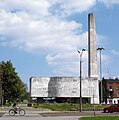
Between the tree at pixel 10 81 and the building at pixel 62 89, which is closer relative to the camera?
the tree at pixel 10 81

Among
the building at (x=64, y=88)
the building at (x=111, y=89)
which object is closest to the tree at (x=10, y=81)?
the building at (x=64, y=88)

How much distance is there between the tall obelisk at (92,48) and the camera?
118688mm

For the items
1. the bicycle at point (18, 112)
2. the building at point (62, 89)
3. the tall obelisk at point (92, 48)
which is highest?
the tall obelisk at point (92, 48)

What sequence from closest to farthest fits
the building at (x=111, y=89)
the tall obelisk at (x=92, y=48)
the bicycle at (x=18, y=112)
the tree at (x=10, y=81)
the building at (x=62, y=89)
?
1. the bicycle at (x=18, y=112)
2. the tree at (x=10, y=81)
3. the tall obelisk at (x=92, y=48)
4. the building at (x=62, y=89)
5. the building at (x=111, y=89)

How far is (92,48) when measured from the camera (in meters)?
120

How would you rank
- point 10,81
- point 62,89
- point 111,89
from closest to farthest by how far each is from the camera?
→ point 10,81 < point 62,89 < point 111,89

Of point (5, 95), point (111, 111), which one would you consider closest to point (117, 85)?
point (5, 95)

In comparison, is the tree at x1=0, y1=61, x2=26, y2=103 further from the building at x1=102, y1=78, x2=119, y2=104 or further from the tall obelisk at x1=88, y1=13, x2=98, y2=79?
the building at x1=102, y1=78, x2=119, y2=104

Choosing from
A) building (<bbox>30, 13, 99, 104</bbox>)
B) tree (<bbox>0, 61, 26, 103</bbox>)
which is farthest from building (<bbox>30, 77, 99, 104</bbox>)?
tree (<bbox>0, 61, 26, 103</bbox>)

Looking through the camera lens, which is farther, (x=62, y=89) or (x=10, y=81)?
(x=62, y=89)

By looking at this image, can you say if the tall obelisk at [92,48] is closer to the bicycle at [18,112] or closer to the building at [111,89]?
the building at [111,89]

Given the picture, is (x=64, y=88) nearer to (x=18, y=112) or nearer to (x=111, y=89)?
(x=111, y=89)

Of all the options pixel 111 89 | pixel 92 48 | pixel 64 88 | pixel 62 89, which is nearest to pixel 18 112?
pixel 92 48

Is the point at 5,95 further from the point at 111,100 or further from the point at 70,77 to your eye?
the point at 111,100
